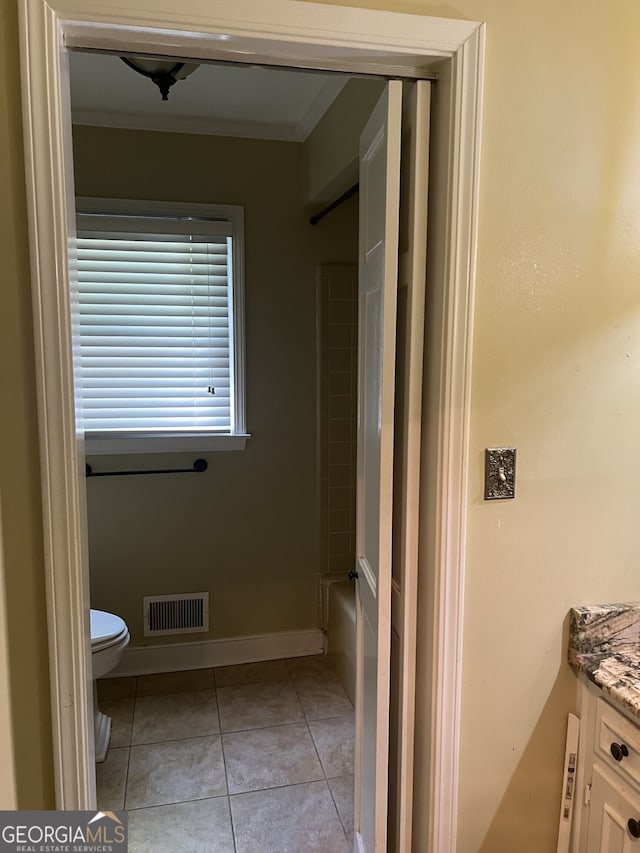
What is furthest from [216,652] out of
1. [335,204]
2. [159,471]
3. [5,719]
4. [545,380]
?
[545,380]

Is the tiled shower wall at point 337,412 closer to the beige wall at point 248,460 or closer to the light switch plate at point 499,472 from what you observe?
the beige wall at point 248,460

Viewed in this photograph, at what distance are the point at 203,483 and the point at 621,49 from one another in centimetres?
228

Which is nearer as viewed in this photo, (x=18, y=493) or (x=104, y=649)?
(x=18, y=493)

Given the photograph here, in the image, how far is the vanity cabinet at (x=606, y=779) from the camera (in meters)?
1.27

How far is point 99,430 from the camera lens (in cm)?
283

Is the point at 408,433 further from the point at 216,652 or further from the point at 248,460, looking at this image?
the point at 216,652

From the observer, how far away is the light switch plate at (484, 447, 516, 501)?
139cm

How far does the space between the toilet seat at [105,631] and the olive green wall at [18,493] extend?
3.46 feet

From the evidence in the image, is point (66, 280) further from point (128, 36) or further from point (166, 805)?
point (166, 805)

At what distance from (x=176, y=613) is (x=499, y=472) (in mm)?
2090

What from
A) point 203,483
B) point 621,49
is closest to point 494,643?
point 621,49

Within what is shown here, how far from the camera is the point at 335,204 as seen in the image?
2748 mm

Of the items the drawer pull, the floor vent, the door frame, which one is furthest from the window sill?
the drawer pull

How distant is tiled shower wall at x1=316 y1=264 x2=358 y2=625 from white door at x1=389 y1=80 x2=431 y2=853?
152 cm
